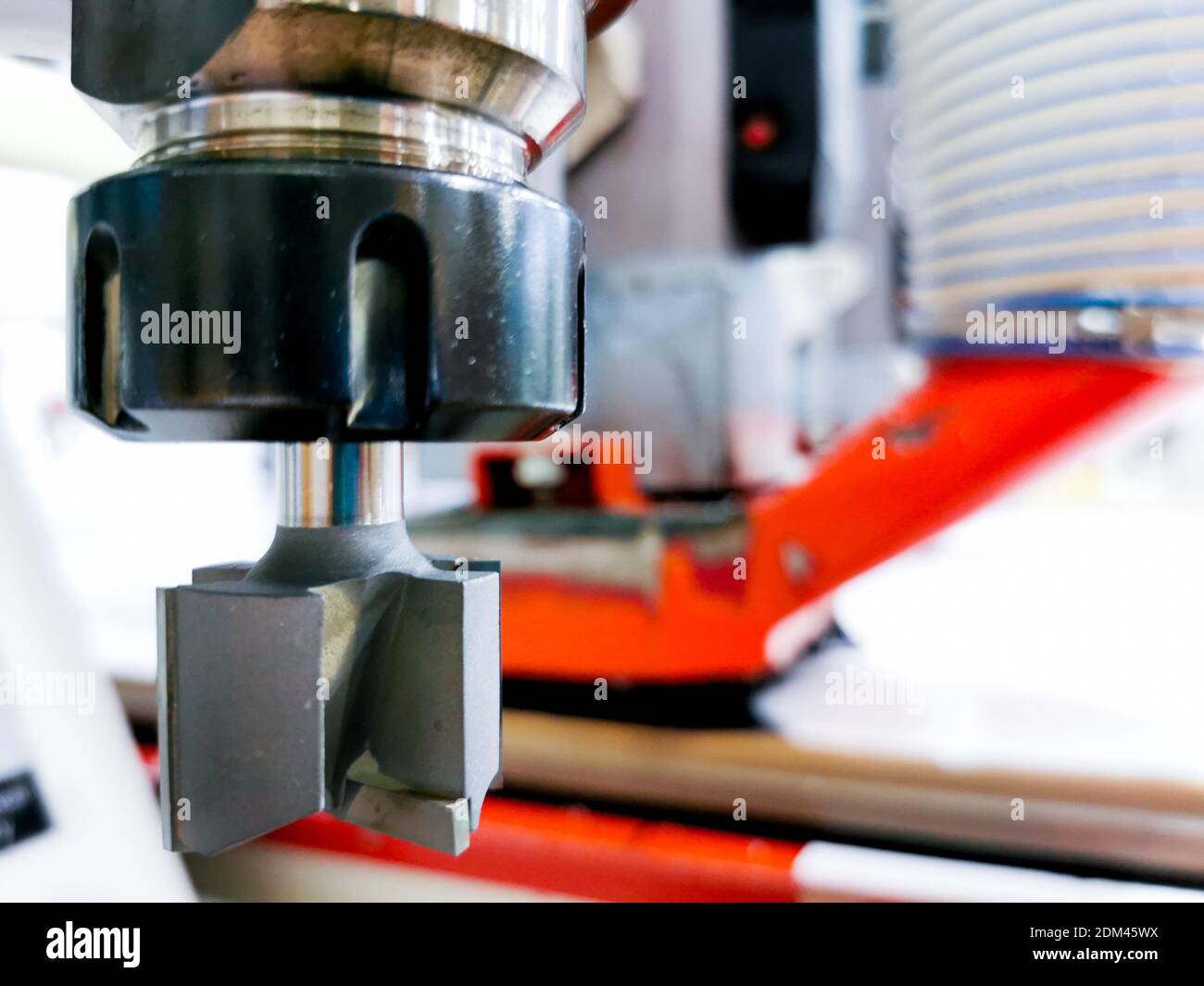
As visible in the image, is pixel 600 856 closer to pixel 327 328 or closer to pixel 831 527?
pixel 831 527

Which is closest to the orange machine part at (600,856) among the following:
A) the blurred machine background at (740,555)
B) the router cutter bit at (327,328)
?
the blurred machine background at (740,555)

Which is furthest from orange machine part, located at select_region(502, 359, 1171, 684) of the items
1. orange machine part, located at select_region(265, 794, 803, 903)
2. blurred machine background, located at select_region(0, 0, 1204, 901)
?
orange machine part, located at select_region(265, 794, 803, 903)

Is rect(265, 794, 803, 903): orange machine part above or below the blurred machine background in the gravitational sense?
below

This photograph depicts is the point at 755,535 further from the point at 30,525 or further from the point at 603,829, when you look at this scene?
the point at 30,525

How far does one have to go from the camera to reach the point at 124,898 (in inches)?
16.0

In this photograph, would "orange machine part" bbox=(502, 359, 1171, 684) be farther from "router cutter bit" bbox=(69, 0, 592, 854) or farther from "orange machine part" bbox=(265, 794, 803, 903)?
"router cutter bit" bbox=(69, 0, 592, 854)

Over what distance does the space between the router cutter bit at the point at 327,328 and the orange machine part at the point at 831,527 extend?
0.37 meters

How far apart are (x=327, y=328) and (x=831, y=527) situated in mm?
425

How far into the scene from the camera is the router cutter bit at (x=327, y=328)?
15 centimetres

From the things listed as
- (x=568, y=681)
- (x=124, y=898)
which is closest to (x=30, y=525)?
(x=124, y=898)

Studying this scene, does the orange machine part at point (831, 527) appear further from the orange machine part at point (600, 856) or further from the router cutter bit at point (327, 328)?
the router cutter bit at point (327, 328)

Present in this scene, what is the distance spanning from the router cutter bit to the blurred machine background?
0.06 meters

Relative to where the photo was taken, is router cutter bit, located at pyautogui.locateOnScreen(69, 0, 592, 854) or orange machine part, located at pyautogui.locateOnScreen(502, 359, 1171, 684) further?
orange machine part, located at pyautogui.locateOnScreen(502, 359, 1171, 684)

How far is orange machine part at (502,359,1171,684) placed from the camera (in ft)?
1.51
